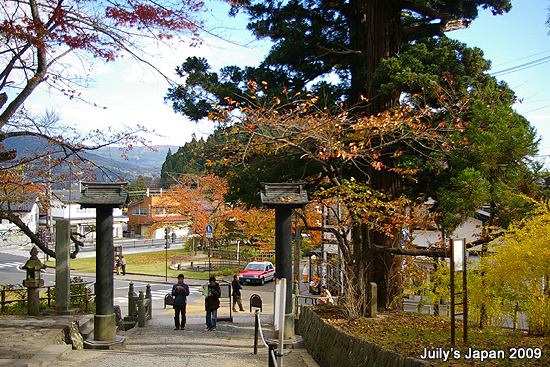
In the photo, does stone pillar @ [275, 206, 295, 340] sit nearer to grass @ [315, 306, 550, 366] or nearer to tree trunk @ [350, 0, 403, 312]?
grass @ [315, 306, 550, 366]

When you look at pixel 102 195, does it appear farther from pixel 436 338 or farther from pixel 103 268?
pixel 436 338

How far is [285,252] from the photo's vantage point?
8.43 m

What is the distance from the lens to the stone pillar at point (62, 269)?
10.1 meters

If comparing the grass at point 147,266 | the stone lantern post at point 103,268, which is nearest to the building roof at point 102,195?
the stone lantern post at point 103,268

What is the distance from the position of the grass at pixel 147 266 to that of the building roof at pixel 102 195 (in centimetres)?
2323

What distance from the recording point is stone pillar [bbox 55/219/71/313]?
33.1 ft

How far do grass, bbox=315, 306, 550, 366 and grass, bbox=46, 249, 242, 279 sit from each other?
23606 mm

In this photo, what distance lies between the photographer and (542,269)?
6473 mm

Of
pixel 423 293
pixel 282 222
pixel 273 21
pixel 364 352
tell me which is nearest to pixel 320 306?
pixel 423 293

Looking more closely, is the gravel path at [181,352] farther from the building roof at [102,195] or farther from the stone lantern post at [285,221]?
the building roof at [102,195]

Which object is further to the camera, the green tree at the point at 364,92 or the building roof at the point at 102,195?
the green tree at the point at 364,92

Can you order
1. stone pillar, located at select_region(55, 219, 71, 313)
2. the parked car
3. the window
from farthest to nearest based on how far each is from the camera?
the window
the parked car
stone pillar, located at select_region(55, 219, 71, 313)

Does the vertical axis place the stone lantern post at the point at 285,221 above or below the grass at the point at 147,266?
above

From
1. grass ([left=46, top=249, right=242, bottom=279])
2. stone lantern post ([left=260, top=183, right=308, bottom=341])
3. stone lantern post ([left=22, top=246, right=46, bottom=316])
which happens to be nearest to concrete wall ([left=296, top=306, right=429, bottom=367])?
stone lantern post ([left=260, top=183, right=308, bottom=341])
